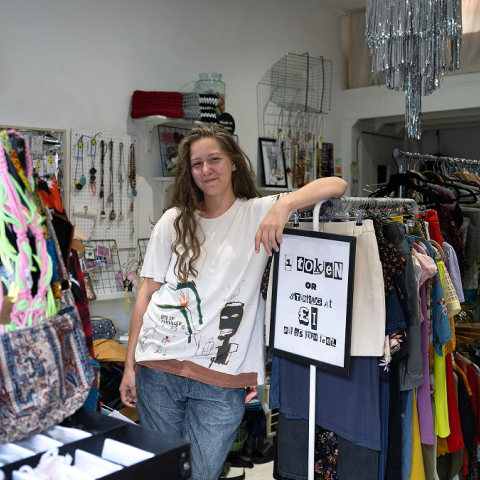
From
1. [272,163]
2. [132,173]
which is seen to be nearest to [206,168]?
[132,173]

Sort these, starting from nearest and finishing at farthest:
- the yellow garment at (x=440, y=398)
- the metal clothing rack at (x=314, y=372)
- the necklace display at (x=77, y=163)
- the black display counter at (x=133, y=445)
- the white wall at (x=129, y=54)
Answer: the black display counter at (x=133, y=445), the metal clothing rack at (x=314, y=372), the yellow garment at (x=440, y=398), the white wall at (x=129, y=54), the necklace display at (x=77, y=163)

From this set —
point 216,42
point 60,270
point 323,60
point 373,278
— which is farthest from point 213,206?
point 323,60

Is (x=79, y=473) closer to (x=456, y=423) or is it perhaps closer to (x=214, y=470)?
(x=214, y=470)

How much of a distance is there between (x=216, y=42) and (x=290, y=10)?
3.18 feet

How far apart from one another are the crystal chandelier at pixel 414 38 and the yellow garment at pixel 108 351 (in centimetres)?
199

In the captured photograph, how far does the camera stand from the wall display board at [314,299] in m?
1.87

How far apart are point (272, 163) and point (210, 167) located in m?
2.95

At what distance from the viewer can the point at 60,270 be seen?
1020mm

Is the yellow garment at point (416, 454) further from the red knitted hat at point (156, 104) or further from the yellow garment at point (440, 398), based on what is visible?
the red knitted hat at point (156, 104)

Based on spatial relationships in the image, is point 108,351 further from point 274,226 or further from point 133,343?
point 274,226

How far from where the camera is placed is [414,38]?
2.77 metres

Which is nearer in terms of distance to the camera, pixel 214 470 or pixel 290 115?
pixel 214 470

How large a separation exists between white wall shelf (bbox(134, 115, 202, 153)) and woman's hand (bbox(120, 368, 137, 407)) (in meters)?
2.07

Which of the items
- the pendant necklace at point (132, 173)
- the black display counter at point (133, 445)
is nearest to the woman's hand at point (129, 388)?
the black display counter at point (133, 445)
